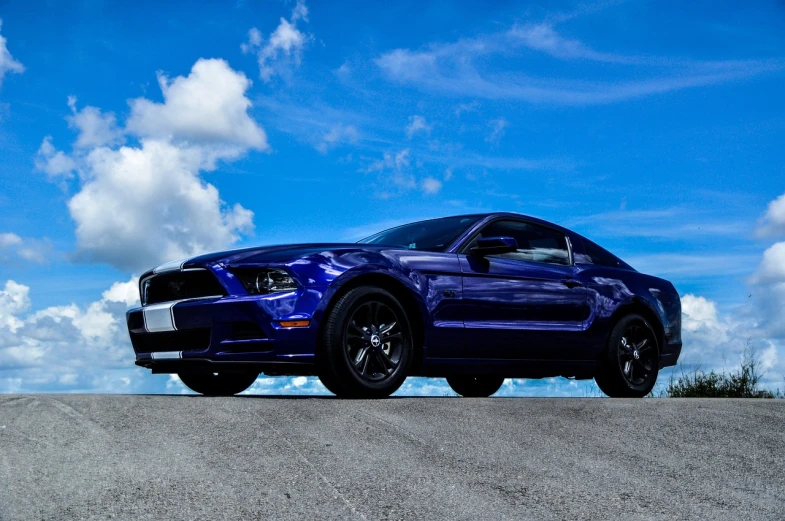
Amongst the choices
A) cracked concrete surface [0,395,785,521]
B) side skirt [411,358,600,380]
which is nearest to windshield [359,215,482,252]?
side skirt [411,358,600,380]

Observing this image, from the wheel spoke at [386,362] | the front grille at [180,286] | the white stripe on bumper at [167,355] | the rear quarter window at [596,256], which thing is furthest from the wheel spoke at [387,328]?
the rear quarter window at [596,256]

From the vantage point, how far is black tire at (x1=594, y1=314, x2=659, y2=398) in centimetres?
851

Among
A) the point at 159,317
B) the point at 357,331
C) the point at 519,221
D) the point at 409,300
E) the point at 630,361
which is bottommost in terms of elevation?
the point at 630,361

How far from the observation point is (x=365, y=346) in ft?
21.5

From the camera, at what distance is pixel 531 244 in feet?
27.0

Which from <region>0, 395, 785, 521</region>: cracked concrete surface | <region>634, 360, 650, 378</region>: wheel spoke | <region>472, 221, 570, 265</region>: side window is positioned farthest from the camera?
→ <region>634, 360, 650, 378</region>: wheel spoke

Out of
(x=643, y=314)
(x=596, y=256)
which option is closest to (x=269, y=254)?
(x=596, y=256)

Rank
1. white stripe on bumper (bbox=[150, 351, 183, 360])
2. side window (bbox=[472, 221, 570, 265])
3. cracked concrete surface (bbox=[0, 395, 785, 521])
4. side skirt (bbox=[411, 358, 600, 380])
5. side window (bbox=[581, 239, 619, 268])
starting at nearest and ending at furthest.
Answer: cracked concrete surface (bbox=[0, 395, 785, 521]) → white stripe on bumper (bbox=[150, 351, 183, 360]) → side skirt (bbox=[411, 358, 600, 380]) → side window (bbox=[472, 221, 570, 265]) → side window (bbox=[581, 239, 619, 268])

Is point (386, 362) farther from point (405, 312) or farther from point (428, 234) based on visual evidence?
point (428, 234)

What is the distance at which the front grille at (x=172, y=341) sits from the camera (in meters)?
6.62

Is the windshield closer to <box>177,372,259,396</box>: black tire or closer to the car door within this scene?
the car door

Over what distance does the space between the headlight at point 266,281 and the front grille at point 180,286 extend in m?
0.20

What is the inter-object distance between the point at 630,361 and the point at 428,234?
2.68m

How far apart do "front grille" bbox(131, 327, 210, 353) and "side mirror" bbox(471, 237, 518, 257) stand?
7.76 ft
